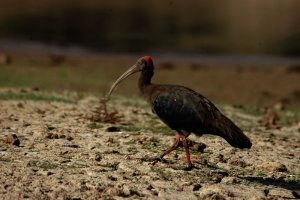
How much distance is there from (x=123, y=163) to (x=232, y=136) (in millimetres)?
1481

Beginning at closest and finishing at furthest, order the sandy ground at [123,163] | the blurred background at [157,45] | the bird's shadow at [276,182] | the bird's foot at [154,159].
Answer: the sandy ground at [123,163]
the bird's shadow at [276,182]
the bird's foot at [154,159]
the blurred background at [157,45]

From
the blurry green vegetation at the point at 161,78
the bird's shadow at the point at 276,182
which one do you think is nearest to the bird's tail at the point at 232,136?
the bird's shadow at the point at 276,182

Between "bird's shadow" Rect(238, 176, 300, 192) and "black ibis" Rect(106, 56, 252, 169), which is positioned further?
"bird's shadow" Rect(238, 176, 300, 192)

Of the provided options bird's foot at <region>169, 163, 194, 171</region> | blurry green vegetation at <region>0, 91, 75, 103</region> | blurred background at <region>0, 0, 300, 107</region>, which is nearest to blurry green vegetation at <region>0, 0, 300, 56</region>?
blurred background at <region>0, 0, 300, 107</region>

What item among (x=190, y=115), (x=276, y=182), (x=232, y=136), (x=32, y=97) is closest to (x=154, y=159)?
(x=190, y=115)

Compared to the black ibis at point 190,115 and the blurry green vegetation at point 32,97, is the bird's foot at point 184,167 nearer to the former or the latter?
the black ibis at point 190,115

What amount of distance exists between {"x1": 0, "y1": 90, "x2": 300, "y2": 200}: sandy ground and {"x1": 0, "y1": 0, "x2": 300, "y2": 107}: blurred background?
867cm

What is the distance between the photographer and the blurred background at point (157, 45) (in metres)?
24.5

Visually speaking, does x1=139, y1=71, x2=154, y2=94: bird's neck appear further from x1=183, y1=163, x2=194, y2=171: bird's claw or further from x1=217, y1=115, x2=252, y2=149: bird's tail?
x1=217, y1=115, x2=252, y2=149: bird's tail

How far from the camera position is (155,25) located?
45.2m

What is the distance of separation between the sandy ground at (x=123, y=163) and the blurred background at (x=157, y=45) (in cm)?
867

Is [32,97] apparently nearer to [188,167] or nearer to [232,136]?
[188,167]

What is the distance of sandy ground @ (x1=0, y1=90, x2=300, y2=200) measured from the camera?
29.4 ft

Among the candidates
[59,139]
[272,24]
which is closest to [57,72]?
[59,139]
